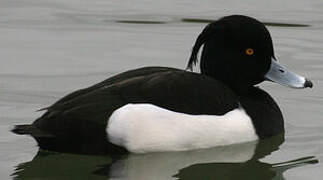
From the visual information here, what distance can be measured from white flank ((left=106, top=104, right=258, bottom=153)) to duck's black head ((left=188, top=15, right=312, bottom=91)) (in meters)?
0.54

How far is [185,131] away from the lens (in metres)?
7.62

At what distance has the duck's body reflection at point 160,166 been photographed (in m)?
7.45

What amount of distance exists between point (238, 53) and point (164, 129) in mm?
1018

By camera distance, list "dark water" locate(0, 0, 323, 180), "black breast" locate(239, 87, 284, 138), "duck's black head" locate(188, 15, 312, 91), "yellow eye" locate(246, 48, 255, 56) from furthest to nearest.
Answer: "yellow eye" locate(246, 48, 255, 56)
"duck's black head" locate(188, 15, 312, 91)
"black breast" locate(239, 87, 284, 138)
"dark water" locate(0, 0, 323, 180)

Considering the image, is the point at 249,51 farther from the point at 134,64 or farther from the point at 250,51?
the point at 134,64

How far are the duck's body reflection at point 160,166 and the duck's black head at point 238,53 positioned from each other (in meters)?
0.62

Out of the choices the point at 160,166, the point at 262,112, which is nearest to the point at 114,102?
the point at 160,166

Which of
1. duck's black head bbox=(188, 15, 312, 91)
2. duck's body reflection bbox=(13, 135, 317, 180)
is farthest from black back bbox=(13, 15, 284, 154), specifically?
duck's body reflection bbox=(13, 135, 317, 180)

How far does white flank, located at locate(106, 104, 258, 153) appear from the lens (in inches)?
293

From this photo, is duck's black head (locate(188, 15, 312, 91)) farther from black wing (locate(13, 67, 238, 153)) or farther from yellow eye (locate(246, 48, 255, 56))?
black wing (locate(13, 67, 238, 153))

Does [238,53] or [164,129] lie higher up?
[238,53]

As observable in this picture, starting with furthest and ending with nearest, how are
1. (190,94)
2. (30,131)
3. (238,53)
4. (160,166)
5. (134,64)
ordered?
(134,64) < (238,53) < (190,94) < (160,166) < (30,131)

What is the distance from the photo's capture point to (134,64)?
988 centimetres

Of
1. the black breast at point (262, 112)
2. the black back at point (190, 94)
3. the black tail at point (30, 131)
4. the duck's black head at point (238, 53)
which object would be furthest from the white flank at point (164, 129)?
the duck's black head at point (238, 53)
